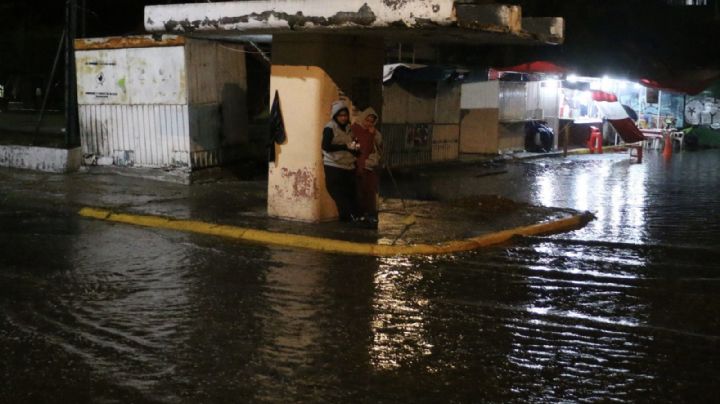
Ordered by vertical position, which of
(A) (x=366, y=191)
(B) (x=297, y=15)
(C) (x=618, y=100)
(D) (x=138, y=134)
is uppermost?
(B) (x=297, y=15)

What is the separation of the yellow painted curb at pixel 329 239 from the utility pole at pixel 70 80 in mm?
4765

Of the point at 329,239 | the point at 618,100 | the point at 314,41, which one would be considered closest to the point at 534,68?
the point at 618,100

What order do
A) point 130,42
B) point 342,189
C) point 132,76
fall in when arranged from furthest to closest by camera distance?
point 132,76, point 130,42, point 342,189

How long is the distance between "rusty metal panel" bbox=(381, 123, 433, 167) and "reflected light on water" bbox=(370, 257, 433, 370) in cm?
1035

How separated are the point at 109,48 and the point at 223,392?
1233cm

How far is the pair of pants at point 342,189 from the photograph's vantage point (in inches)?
438

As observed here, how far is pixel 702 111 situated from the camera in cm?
3269

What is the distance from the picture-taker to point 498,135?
2269 cm

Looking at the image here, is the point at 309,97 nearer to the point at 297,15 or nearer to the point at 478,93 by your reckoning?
the point at 297,15

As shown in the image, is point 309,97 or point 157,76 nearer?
point 309,97

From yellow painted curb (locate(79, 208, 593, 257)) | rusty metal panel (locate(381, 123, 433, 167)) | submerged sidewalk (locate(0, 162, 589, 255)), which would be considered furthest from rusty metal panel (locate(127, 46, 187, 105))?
rusty metal panel (locate(381, 123, 433, 167))

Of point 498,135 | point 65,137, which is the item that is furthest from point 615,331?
point 498,135

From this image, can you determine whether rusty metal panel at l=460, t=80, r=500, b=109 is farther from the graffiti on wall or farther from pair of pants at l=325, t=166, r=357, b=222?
the graffiti on wall

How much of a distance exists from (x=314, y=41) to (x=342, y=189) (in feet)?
6.99
